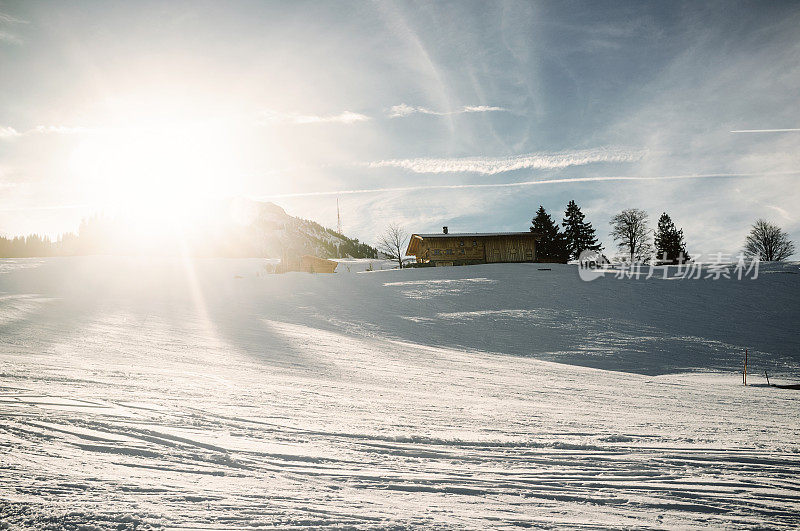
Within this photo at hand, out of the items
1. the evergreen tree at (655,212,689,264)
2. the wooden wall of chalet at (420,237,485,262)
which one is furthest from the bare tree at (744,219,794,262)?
the wooden wall of chalet at (420,237,485,262)

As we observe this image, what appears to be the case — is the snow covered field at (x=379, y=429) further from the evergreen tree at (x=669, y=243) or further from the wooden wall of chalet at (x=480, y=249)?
the evergreen tree at (x=669, y=243)

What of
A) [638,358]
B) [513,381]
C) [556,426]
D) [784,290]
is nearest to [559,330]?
[638,358]

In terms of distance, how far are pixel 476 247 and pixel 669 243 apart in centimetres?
3723

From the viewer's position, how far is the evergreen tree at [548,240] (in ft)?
217

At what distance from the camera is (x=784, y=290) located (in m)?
33.2

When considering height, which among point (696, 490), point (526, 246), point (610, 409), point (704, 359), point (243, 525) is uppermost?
point (526, 246)

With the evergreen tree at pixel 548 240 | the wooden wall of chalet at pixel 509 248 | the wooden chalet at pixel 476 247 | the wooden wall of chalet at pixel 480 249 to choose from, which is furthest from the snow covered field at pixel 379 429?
the evergreen tree at pixel 548 240

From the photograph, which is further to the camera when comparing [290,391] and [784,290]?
[784,290]

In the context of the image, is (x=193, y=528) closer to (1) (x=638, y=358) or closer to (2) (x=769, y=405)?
(2) (x=769, y=405)

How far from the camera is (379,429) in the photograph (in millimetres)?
5879

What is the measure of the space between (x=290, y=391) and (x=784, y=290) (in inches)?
1635

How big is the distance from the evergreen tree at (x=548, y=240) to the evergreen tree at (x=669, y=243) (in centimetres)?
1725

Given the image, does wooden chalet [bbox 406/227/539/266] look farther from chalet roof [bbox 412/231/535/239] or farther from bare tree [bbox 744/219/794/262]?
bare tree [bbox 744/219/794/262]

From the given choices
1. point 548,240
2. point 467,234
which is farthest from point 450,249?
point 548,240
